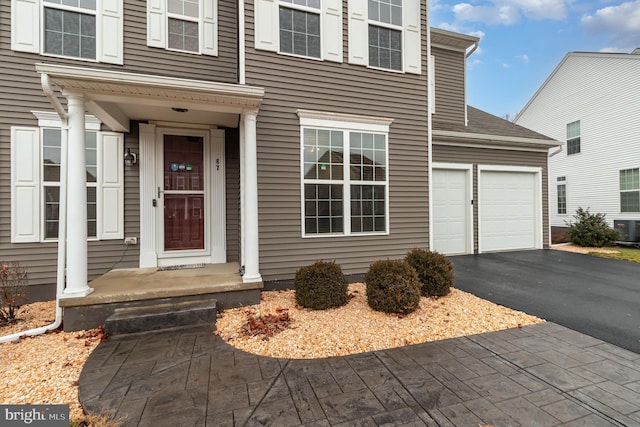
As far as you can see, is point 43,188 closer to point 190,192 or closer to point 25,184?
point 25,184

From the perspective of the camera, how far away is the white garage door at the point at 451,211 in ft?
23.9

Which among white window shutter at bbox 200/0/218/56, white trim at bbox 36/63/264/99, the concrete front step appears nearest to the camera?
white trim at bbox 36/63/264/99

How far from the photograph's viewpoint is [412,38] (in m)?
5.55

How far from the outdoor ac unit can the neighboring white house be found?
132 centimetres

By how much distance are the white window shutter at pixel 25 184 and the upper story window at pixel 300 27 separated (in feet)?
13.3

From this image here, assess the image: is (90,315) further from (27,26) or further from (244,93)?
(27,26)

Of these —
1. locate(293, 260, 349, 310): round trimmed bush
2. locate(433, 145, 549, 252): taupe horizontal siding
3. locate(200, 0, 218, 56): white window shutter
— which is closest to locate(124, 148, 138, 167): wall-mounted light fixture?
locate(200, 0, 218, 56): white window shutter

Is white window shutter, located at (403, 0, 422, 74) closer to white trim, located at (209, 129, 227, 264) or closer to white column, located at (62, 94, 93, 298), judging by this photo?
white trim, located at (209, 129, 227, 264)

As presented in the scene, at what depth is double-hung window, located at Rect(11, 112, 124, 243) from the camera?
435 cm

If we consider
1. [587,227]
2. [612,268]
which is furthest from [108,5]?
[587,227]

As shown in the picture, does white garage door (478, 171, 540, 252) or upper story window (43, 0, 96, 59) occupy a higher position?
upper story window (43, 0, 96, 59)

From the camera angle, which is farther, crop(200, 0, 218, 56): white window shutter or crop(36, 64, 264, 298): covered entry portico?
crop(200, 0, 218, 56): white window shutter

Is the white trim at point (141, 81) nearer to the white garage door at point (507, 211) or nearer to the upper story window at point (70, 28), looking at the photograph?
the upper story window at point (70, 28)

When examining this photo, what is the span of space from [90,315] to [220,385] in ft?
7.17
